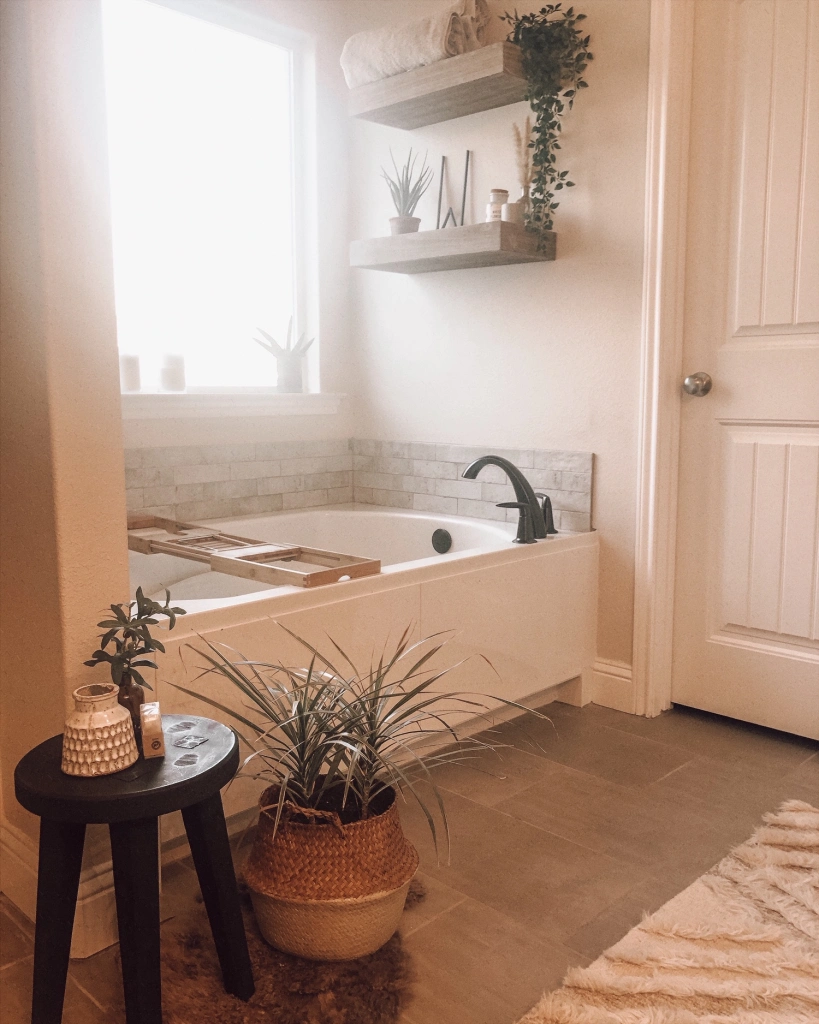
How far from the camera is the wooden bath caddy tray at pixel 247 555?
2100 millimetres

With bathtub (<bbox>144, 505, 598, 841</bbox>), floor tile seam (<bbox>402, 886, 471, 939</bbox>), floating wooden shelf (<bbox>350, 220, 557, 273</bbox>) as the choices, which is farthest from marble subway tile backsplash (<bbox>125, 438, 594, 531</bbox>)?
floor tile seam (<bbox>402, 886, 471, 939</bbox>)

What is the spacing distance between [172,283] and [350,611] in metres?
1.46

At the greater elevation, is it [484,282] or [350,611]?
[484,282]

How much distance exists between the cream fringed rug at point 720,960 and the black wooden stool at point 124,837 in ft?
1.92

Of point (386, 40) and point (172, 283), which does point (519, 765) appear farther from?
point (386, 40)

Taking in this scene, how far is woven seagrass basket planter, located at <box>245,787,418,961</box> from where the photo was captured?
1.50m

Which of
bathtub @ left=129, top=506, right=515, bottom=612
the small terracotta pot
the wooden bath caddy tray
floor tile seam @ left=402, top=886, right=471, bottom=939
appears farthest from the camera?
the small terracotta pot

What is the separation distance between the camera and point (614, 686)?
2.84m

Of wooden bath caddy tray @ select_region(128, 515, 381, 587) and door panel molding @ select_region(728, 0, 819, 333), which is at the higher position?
door panel molding @ select_region(728, 0, 819, 333)

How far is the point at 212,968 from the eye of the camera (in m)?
1.54

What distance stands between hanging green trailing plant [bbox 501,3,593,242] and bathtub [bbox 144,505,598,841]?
3.27ft

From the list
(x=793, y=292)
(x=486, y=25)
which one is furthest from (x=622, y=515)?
(x=486, y=25)

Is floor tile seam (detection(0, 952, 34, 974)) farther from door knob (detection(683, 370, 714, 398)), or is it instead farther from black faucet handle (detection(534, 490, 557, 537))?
door knob (detection(683, 370, 714, 398))

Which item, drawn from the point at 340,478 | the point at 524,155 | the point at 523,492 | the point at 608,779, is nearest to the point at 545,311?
the point at 524,155
